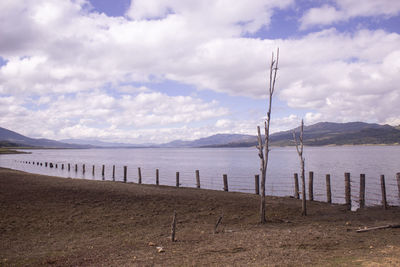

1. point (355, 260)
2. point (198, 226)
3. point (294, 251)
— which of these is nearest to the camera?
point (355, 260)

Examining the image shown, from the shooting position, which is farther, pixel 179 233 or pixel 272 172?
pixel 272 172

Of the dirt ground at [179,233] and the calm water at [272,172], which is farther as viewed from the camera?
the calm water at [272,172]

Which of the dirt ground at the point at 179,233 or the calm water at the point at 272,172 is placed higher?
the dirt ground at the point at 179,233

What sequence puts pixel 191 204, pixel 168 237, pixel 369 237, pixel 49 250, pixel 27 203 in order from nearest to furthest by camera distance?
pixel 49 250 → pixel 369 237 → pixel 168 237 → pixel 27 203 → pixel 191 204

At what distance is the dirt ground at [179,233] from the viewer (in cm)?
955

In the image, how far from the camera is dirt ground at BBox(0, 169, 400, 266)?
9.55 meters

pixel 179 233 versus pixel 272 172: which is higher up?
pixel 179 233

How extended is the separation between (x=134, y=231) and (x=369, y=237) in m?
9.23

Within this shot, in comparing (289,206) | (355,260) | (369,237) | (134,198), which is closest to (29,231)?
(134,198)

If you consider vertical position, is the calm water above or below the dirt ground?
below

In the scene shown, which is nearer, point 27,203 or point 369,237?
point 369,237

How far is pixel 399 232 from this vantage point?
12.6 metres

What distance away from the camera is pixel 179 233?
13.5 metres

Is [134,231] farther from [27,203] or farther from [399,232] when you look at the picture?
[399,232]
